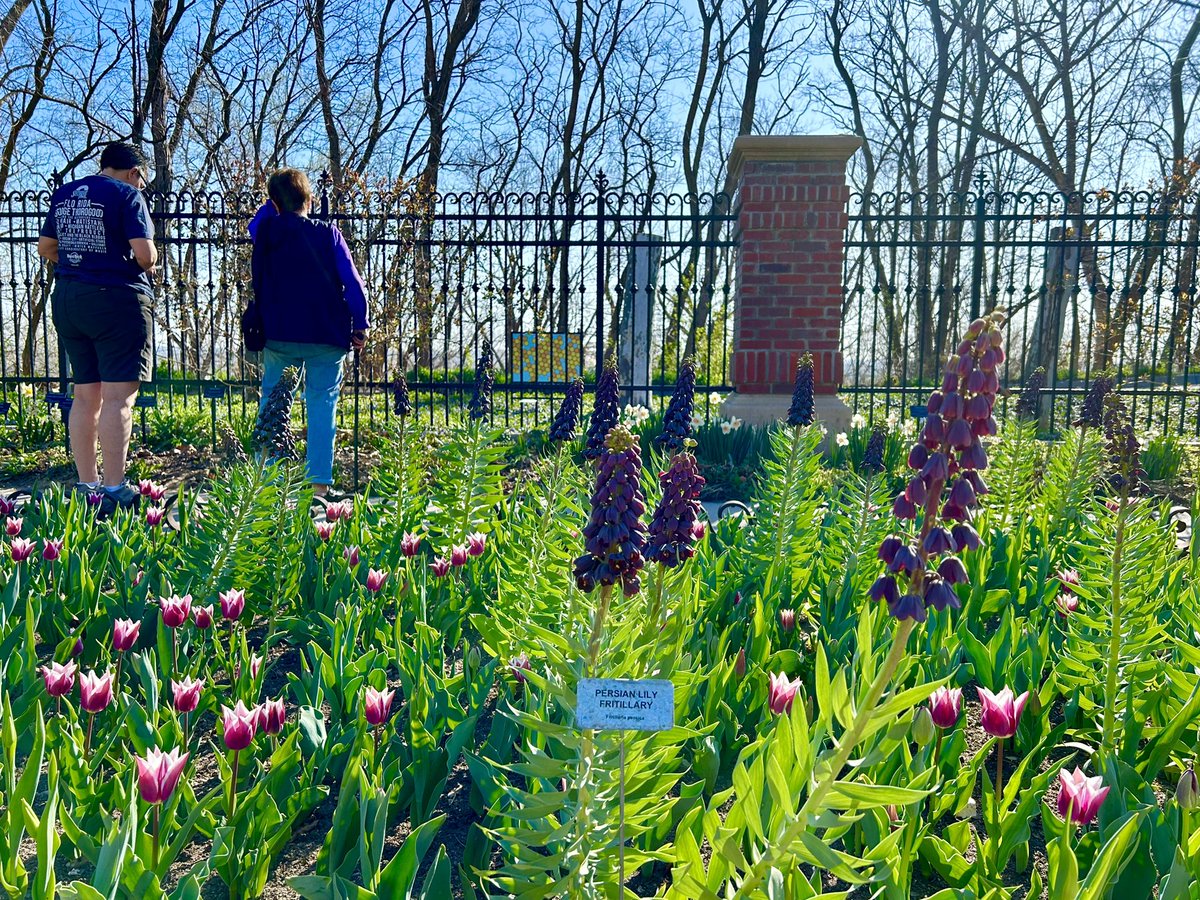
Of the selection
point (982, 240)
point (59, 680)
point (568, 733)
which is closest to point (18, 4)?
point (982, 240)

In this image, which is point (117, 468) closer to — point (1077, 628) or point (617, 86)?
point (1077, 628)

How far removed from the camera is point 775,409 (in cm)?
757

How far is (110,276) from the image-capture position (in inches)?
194

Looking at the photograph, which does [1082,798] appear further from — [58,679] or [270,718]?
[58,679]

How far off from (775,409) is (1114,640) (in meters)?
5.52

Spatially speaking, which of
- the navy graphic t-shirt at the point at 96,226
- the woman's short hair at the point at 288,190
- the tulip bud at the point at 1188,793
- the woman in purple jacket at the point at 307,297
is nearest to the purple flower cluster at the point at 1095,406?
the tulip bud at the point at 1188,793

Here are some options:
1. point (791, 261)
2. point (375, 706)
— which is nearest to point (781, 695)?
point (375, 706)

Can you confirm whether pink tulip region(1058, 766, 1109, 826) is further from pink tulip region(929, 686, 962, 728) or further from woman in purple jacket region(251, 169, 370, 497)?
woman in purple jacket region(251, 169, 370, 497)

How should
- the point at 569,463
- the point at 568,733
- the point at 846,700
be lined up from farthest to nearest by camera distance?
the point at 569,463 → the point at 568,733 → the point at 846,700

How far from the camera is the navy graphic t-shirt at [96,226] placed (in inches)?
189

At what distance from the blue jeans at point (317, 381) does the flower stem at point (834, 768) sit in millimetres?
4258

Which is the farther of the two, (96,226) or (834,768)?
(96,226)

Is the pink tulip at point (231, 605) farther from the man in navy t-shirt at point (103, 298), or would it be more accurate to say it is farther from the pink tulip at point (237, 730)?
the man in navy t-shirt at point (103, 298)

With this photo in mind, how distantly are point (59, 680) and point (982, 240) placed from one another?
26.5 ft
